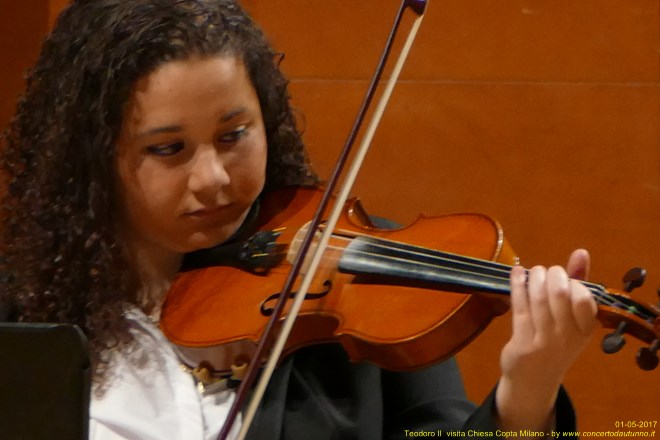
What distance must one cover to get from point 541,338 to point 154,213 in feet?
1.45

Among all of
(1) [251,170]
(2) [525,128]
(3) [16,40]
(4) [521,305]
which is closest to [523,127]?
(2) [525,128]

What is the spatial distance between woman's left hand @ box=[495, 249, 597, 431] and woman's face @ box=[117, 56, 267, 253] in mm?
342

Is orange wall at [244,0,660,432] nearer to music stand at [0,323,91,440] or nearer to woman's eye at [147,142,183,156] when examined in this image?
woman's eye at [147,142,183,156]

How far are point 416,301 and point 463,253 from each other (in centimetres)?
7

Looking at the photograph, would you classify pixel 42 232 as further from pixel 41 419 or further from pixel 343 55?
pixel 343 55

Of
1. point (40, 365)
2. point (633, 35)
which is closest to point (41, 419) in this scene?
point (40, 365)

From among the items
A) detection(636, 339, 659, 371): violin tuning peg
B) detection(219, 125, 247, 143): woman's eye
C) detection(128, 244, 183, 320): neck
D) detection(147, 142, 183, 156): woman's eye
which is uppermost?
detection(219, 125, 247, 143): woman's eye

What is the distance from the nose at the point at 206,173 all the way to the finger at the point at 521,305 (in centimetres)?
34

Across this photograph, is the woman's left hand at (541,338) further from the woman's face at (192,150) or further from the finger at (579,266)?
the woman's face at (192,150)

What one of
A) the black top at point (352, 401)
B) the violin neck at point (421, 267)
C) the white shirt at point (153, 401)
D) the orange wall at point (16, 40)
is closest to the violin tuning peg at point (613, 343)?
the violin neck at point (421, 267)

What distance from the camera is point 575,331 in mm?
729

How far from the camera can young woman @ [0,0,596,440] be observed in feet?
2.98

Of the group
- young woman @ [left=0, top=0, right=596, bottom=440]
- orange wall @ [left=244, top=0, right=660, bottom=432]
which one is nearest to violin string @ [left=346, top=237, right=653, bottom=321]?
young woman @ [left=0, top=0, right=596, bottom=440]

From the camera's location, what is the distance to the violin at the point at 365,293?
80 centimetres
